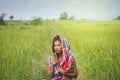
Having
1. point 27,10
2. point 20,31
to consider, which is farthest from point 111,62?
point 20,31

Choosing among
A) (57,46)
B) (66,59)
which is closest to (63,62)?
(66,59)

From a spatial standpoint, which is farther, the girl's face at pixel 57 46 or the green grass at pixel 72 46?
the green grass at pixel 72 46

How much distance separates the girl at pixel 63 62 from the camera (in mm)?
1944

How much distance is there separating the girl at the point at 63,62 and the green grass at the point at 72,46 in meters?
0.49

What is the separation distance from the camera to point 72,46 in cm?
326

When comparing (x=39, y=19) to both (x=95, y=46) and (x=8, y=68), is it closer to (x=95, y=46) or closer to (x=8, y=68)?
(x=95, y=46)

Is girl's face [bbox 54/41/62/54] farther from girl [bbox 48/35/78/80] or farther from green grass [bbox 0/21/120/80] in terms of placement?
green grass [bbox 0/21/120/80]

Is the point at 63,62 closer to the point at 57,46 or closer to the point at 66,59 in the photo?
the point at 66,59

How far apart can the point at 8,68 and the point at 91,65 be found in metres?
0.89

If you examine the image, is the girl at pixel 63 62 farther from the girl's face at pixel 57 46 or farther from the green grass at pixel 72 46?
the green grass at pixel 72 46

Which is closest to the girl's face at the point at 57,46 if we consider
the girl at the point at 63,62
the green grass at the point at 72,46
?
the girl at the point at 63,62

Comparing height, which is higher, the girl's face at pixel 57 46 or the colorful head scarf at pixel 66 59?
the girl's face at pixel 57 46

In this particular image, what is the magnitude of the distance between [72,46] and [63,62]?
1.29 meters

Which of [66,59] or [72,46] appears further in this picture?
[72,46]
